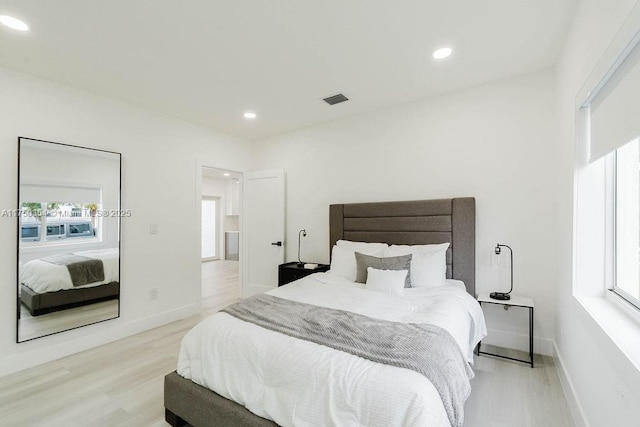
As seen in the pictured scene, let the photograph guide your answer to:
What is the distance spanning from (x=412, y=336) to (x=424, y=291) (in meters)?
1.10

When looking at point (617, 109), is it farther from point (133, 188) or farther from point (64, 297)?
point (64, 297)

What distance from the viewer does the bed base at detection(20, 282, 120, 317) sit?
273cm

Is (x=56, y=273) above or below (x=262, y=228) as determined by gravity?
below

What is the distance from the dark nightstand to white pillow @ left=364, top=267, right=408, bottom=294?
119 centimetres

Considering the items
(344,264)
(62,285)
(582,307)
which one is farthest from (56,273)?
(582,307)

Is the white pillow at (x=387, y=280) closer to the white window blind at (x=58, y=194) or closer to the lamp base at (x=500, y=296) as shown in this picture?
the lamp base at (x=500, y=296)

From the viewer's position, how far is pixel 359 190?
3.91m

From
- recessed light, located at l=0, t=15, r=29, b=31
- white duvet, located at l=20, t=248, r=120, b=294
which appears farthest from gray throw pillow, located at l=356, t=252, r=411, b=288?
recessed light, located at l=0, t=15, r=29, b=31

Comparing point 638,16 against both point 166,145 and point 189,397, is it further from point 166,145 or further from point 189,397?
point 166,145

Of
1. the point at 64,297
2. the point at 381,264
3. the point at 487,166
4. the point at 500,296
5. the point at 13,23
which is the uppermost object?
the point at 13,23

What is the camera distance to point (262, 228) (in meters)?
4.73

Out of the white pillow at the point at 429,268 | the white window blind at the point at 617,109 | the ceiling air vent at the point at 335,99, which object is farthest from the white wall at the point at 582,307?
the ceiling air vent at the point at 335,99

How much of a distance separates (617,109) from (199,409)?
2.71 m

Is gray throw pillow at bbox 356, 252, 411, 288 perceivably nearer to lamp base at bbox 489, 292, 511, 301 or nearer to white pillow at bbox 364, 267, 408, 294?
white pillow at bbox 364, 267, 408, 294
